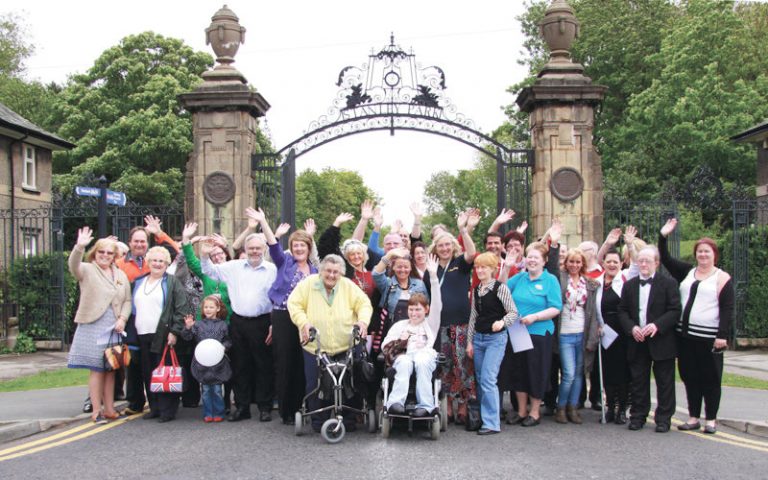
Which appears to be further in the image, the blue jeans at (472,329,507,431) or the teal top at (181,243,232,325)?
the teal top at (181,243,232,325)

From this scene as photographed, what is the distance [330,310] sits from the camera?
746cm

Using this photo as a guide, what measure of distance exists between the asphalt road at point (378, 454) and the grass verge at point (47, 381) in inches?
139

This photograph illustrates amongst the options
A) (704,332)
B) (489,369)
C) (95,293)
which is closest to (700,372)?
(704,332)

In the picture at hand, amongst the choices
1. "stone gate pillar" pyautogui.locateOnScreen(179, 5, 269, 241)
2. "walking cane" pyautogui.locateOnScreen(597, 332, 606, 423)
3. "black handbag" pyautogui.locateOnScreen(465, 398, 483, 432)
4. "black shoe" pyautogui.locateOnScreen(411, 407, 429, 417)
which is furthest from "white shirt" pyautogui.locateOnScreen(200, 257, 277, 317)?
"stone gate pillar" pyautogui.locateOnScreen(179, 5, 269, 241)

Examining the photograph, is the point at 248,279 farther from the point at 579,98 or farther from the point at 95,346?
the point at 579,98

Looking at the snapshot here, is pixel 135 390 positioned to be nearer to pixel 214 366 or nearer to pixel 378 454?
pixel 214 366

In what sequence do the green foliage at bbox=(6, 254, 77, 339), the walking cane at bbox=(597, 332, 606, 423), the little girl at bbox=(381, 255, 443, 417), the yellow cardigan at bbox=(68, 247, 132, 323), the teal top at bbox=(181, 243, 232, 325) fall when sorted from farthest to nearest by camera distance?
the green foliage at bbox=(6, 254, 77, 339) < the teal top at bbox=(181, 243, 232, 325) < the yellow cardigan at bbox=(68, 247, 132, 323) < the walking cane at bbox=(597, 332, 606, 423) < the little girl at bbox=(381, 255, 443, 417)

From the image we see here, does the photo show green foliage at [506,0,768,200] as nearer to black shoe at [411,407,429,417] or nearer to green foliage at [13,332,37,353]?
green foliage at [13,332,37,353]

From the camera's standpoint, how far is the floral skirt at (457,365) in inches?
308

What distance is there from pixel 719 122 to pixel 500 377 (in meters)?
21.6

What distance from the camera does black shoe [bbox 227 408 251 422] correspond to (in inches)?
319

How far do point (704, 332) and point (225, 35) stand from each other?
32.2 ft

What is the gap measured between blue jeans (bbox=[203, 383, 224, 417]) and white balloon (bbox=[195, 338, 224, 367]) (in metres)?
0.30

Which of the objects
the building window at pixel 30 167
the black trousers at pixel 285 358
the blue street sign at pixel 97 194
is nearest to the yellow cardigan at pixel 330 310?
the black trousers at pixel 285 358
